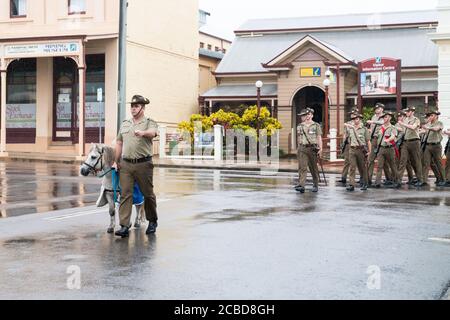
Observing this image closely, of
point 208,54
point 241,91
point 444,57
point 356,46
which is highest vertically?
point 208,54

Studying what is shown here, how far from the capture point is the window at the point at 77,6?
32625 millimetres

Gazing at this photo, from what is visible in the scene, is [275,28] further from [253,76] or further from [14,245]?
[14,245]

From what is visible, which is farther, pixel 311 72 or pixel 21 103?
pixel 311 72

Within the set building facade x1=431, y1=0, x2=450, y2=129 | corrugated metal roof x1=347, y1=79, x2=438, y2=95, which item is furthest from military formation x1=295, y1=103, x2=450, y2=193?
corrugated metal roof x1=347, y1=79, x2=438, y2=95

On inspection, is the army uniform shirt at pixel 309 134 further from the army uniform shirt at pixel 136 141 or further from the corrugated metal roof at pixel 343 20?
the corrugated metal roof at pixel 343 20

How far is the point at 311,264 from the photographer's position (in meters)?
7.98

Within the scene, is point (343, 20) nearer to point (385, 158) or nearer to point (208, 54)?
point (208, 54)

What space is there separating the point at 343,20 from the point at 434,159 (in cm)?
2221

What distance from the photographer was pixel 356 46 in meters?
37.8

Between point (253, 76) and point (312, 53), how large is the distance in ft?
14.8

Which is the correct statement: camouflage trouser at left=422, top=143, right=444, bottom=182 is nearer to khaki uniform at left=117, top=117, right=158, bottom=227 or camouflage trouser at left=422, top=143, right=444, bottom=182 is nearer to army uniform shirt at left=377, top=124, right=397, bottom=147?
army uniform shirt at left=377, top=124, right=397, bottom=147

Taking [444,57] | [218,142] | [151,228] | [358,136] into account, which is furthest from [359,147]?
[218,142]

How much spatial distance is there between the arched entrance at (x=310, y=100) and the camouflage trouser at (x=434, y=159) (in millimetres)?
16605

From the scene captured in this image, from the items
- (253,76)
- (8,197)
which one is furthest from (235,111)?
(8,197)
